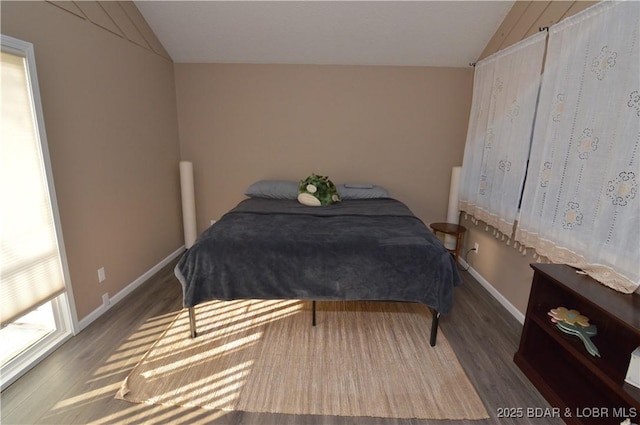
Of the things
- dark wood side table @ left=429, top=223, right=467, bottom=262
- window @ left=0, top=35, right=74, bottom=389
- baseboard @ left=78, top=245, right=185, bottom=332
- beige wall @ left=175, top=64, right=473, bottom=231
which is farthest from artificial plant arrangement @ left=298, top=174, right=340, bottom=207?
window @ left=0, top=35, right=74, bottom=389

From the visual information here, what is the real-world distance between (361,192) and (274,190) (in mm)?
962

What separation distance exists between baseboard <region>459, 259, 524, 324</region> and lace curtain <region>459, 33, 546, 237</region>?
1.97 feet

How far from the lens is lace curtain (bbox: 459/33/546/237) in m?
2.36

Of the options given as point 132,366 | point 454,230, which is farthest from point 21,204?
point 454,230

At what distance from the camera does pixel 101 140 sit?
234 centimetres

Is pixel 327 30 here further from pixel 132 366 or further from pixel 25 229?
pixel 132 366

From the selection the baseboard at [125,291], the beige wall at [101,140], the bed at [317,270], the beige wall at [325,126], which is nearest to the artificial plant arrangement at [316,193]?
the beige wall at [325,126]

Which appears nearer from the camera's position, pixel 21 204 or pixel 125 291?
pixel 21 204

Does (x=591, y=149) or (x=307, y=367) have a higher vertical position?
(x=591, y=149)

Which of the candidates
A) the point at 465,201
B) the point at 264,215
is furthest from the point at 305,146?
the point at 465,201

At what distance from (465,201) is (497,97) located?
108 centimetres

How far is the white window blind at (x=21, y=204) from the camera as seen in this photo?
64.6 inches

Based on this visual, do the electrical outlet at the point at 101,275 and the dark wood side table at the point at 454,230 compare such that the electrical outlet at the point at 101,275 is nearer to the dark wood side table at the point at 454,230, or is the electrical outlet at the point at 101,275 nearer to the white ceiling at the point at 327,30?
the white ceiling at the point at 327,30

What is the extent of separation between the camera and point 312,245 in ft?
6.69
